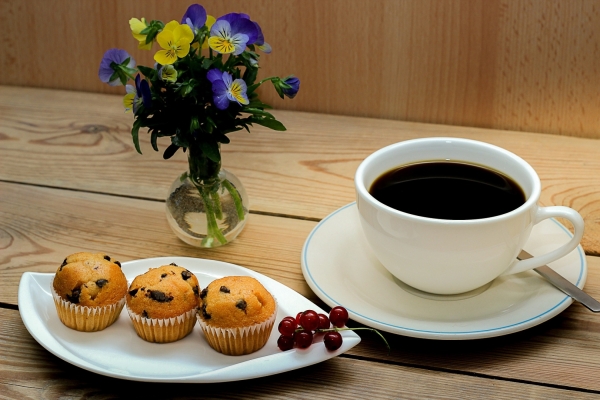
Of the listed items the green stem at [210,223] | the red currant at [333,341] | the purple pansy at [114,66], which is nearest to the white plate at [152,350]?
the red currant at [333,341]

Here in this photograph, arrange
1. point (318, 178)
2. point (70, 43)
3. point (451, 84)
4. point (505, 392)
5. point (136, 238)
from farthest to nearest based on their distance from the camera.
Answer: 1. point (70, 43)
2. point (451, 84)
3. point (318, 178)
4. point (136, 238)
5. point (505, 392)

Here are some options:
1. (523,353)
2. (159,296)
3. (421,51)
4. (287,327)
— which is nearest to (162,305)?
(159,296)

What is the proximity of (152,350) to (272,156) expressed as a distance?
492 mm

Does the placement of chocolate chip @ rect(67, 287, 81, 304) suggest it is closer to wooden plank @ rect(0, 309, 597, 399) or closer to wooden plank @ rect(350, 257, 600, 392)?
wooden plank @ rect(0, 309, 597, 399)

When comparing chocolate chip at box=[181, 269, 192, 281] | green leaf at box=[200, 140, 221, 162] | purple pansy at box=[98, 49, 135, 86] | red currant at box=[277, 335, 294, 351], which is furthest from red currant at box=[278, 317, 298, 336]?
A: purple pansy at box=[98, 49, 135, 86]

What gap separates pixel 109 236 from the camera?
3.00 ft

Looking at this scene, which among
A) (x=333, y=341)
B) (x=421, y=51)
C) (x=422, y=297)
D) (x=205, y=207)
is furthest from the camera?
(x=421, y=51)

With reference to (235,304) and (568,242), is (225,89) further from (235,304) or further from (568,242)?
(568,242)

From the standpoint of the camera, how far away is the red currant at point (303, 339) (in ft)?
2.15

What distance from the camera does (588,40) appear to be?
1148mm

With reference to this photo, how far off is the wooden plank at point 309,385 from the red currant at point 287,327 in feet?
0.13

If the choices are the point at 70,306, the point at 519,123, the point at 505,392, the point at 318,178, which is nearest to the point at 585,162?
the point at 519,123

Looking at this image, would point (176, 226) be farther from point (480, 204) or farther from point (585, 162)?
point (585, 162)

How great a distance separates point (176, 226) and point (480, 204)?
0.37 meters
